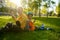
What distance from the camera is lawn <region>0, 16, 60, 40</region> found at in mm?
1536

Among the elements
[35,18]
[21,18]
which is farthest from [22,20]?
[35,18]

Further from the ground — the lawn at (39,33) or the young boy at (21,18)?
the young boy at (21,18)

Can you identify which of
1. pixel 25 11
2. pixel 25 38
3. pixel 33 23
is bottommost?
pixel 25 38

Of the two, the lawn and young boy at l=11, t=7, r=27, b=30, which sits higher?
young boy at l=11, t=7, r=27, b=30

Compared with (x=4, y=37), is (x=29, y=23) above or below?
above

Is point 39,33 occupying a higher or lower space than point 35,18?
lower

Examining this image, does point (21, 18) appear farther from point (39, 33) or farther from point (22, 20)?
point (39, 33)

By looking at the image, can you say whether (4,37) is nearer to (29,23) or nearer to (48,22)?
(29,23)

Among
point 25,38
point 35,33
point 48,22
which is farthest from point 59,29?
point 25,38

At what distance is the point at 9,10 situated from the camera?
1.55 m

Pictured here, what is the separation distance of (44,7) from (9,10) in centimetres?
34

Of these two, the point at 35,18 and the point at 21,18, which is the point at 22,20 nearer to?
the point at 21,18

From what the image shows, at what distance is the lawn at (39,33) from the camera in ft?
5.04

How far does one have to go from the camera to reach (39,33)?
5.20ft
